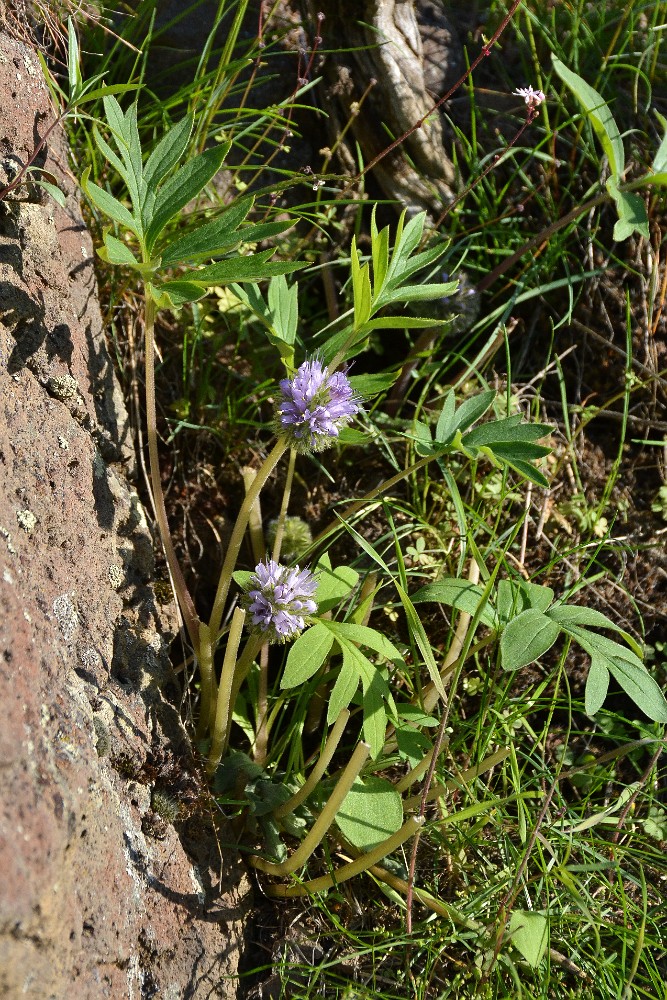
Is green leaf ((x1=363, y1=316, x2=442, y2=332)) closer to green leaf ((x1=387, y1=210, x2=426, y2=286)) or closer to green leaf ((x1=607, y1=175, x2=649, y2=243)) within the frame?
green leaf ((x1=387, y1=210, x2=426, y2=286))

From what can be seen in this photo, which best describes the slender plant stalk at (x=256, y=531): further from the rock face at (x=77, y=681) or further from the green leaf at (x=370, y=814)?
the green leaf at (x=370, y=814)

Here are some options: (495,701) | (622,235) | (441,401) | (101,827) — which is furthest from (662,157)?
(101,827)

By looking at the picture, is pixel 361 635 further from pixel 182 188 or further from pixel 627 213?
pixel 627 213

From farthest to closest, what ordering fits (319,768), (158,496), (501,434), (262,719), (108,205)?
(262,719)
(158,496)
(501,434)
(319,768)
(108,205)

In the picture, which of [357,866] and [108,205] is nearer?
[108,205]

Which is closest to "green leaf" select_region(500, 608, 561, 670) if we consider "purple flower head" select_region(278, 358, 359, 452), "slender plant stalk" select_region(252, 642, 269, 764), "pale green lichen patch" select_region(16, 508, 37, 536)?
"purple flower head" select_region(278, 358, 359, 452)

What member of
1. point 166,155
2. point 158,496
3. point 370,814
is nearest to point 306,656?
point 370,814
